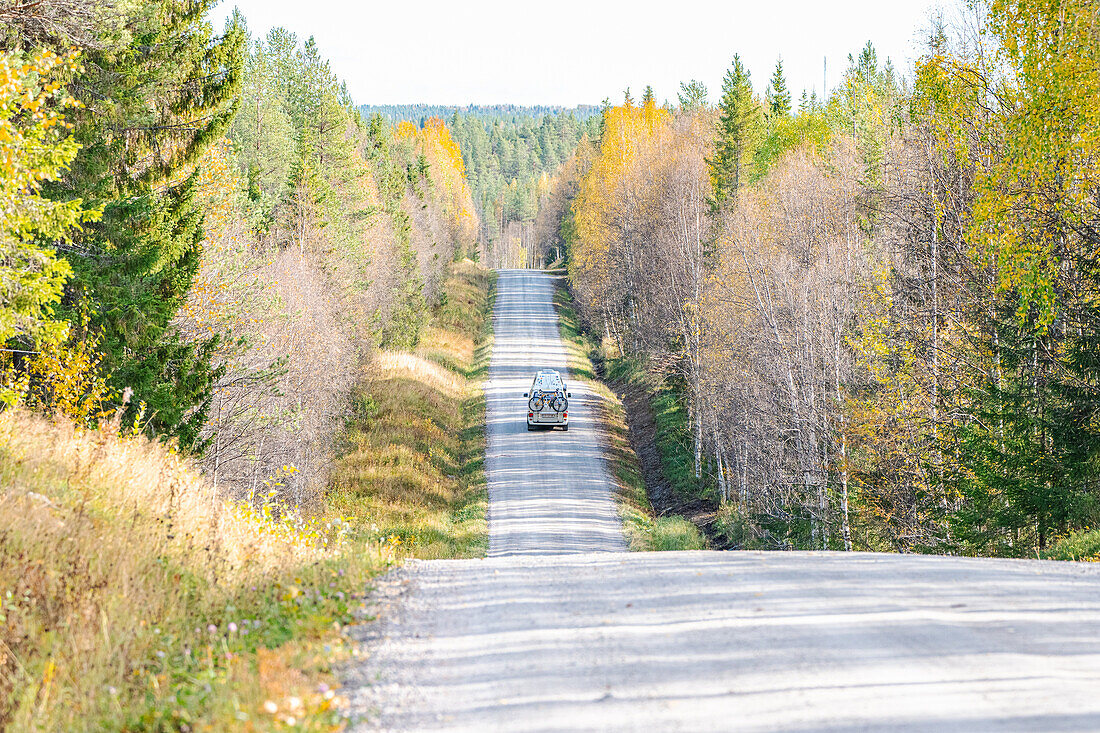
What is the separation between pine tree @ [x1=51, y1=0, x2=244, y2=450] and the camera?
41.3 feet

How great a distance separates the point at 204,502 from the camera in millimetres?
9391

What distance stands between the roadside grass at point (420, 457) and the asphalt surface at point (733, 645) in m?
6.34

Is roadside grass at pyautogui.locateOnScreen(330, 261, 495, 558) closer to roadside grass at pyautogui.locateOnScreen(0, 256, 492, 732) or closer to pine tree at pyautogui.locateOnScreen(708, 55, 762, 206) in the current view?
roadside grass at pyautogui.locateOnScreen(0, 256, 492, 732)

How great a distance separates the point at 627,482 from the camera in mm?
27344

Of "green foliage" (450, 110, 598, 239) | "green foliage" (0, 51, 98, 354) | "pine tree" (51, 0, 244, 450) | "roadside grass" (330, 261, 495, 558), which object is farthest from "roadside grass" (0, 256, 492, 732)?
"green foliage" (450, 110, 598, 239)

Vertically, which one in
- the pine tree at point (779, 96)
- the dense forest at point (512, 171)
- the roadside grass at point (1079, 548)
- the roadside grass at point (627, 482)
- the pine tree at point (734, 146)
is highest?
the dense forest at point (512, 171)

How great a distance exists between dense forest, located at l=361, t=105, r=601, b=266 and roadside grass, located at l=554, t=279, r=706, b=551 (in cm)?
7413

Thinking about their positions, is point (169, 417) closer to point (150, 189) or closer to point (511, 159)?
point (150, 189)

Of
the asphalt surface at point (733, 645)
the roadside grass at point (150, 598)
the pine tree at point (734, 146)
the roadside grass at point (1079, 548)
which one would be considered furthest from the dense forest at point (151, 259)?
the pine tree at point (734, 146)

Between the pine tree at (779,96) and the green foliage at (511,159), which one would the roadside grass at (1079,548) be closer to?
the pine tree at (779,96)

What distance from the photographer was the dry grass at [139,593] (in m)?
4.97

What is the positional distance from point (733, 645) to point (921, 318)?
1551 centimetres

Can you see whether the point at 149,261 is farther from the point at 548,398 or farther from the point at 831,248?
the point at 548,398

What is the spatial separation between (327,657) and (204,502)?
450 centimetres
